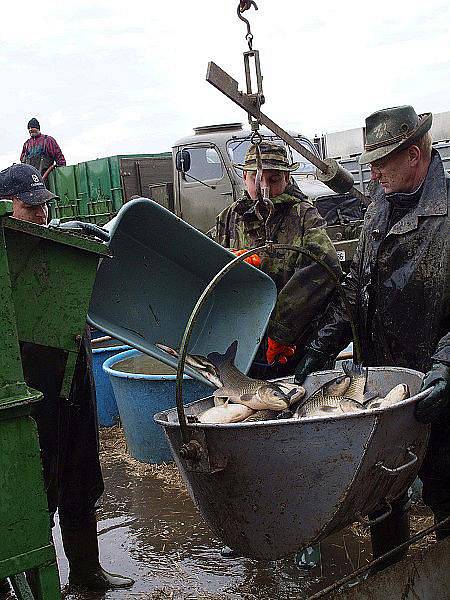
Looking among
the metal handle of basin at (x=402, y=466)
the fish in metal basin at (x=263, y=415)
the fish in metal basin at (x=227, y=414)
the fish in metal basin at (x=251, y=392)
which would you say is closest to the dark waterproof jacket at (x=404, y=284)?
the metal handle of basin at (x=402, y=466)

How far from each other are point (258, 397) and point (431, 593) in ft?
3.59

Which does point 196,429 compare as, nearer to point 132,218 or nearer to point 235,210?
point 132,218

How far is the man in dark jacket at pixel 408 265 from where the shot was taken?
3.58 m

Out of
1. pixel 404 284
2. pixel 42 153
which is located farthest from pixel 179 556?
pixel 42 153

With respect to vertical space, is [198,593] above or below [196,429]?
below

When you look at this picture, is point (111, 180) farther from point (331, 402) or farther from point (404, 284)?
point (331, 402)

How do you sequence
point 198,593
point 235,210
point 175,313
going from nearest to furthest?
point 198,593
point 175,313
point 235,210

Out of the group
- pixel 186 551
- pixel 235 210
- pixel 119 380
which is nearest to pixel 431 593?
pixel 186 551

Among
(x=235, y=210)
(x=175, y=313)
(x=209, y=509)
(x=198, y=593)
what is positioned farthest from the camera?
(x=235, y=210)

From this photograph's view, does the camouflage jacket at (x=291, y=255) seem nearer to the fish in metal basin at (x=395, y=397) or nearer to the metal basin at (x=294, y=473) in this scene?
the fish in metal basin at (x=395, y=397)

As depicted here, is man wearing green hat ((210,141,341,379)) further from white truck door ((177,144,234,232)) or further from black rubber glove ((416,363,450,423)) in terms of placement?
white truck door ((177,144,234,232))

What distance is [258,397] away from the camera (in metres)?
3.16

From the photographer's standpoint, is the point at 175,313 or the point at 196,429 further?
the point at 175,313

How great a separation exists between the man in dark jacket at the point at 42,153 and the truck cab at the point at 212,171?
12.7ft
